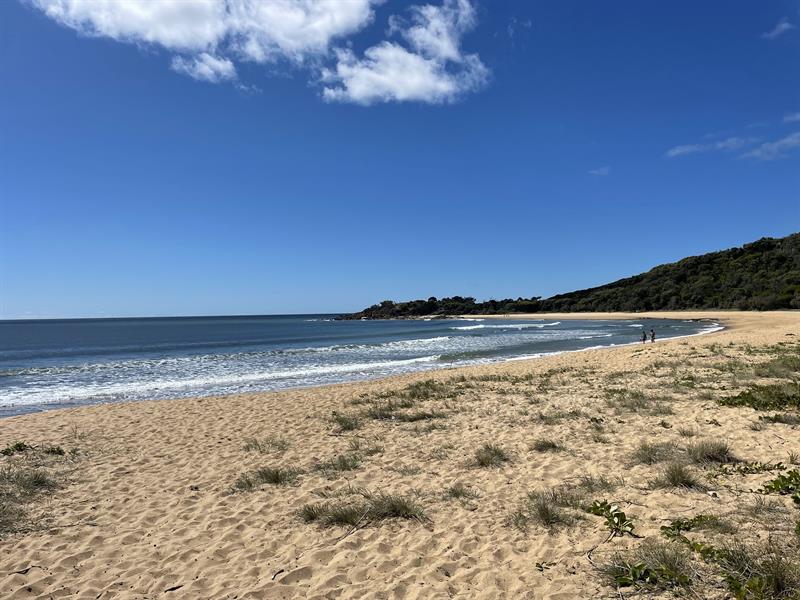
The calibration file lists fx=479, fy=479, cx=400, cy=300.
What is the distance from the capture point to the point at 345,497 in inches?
245

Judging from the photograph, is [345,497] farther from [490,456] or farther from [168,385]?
[168,385]

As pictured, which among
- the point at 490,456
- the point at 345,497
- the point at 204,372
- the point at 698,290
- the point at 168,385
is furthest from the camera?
the point at 698,290

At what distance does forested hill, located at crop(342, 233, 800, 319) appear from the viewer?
7862cm

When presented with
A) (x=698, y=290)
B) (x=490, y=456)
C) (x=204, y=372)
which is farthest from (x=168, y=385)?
(x=698, y=290)

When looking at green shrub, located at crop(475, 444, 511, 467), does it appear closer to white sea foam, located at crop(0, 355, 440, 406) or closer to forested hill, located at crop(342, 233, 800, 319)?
white sea foam, located at crop(0, 355, 440, 406)

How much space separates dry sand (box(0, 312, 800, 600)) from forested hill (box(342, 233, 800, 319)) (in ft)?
247

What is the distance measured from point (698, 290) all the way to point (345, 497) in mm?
107569

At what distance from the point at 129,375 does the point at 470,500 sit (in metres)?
24.6

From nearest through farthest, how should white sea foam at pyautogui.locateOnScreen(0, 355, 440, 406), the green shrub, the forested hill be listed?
the green shrub, white sea foam at pyautogui.locateOnScreen(0, 355, 440, 406), the forested hill

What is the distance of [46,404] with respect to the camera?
1686cm

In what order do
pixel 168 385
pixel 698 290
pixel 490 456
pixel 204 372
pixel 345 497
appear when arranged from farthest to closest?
pixel 698 290
pixel 204 372
pixel 168 385
pixel 490 456
pixel 345 497

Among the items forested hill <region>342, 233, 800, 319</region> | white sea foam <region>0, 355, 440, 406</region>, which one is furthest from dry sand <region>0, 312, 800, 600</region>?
forested hill <region>342, 233, 800, 319</region>

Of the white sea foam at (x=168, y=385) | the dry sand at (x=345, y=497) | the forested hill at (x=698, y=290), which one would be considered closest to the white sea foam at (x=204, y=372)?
the white sea foam at (x=168, y=385)

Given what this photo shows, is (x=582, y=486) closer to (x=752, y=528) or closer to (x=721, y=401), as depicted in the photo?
(x=752, y=528)
